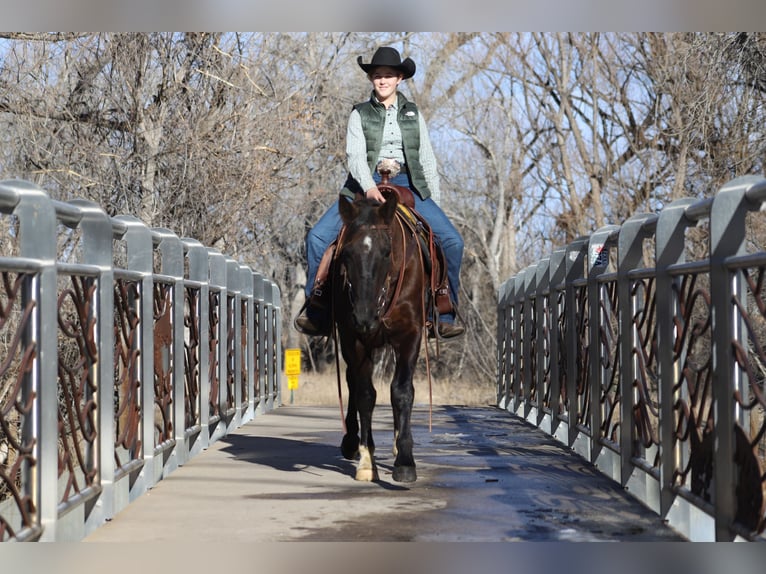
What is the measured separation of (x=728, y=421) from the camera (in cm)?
552

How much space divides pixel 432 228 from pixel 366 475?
6.51 feet

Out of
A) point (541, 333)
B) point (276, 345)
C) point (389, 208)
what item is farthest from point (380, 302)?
point (276, 345)

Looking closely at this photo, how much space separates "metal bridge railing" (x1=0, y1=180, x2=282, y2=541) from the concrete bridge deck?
0.28 m

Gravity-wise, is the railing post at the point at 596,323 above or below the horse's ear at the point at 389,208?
below

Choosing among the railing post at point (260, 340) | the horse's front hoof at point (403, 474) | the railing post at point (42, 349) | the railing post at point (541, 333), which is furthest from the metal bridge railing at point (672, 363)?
the railing post at point (260, 340)

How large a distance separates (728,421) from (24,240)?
3.19 m

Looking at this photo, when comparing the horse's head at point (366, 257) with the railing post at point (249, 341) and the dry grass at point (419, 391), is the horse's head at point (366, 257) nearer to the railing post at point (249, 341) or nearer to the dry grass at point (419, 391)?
the railing post at point (249, 341)

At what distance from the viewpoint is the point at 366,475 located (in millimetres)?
8523

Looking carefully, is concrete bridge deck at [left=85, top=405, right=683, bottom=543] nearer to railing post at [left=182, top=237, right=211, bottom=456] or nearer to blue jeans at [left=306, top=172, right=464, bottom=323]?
railing post at [left=182, top=237, right=211, bottom=456]

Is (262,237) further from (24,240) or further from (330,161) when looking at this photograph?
(24,240)

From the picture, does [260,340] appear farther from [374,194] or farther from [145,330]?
[145,330]

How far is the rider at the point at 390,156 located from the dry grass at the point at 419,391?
18.9 metres

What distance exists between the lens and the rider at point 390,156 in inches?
367
